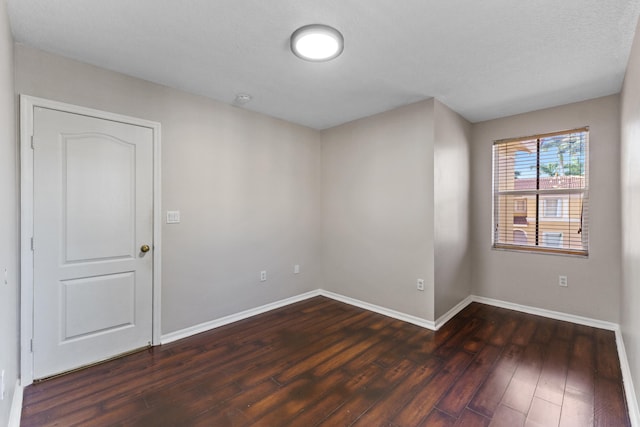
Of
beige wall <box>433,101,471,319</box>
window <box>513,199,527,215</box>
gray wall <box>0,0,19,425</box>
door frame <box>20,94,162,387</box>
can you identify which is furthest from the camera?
window <box>513,199,527,215</box>

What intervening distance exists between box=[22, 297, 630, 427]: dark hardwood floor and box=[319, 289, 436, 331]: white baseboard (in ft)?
0.34

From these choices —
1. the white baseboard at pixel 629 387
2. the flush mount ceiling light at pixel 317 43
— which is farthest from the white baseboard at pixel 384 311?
the flush mount ceiling light at pixel 317 43

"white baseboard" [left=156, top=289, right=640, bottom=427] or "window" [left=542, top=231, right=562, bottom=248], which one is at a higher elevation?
"window" [left=542, top=231, right=562, bottom=248]

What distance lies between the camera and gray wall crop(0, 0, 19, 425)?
148 cm

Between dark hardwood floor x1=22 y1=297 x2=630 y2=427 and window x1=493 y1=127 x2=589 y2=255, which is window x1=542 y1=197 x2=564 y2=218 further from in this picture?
dark hardwood floor x1=22 y1=297 x2=630 y2=427

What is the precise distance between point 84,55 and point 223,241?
194cm

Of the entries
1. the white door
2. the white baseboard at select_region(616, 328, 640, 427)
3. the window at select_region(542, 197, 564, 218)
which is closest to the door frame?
the white door

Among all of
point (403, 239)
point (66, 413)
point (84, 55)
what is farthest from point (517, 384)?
point (84, 55)

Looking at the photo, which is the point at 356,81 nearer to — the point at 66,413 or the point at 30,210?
the point at 30,210

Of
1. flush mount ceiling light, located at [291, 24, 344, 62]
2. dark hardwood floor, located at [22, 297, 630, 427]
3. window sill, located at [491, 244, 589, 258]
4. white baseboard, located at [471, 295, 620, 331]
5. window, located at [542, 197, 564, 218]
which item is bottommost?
dark hardwood floor, located at [22, 297, 630, 427]

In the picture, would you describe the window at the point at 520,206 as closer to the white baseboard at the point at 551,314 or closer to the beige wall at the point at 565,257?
the beige wall at the point at 565,257

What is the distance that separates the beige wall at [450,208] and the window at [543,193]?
17.0 inches

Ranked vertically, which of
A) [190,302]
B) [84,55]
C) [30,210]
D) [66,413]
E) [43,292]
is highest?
[84,55]

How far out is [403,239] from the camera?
11.0 feet
